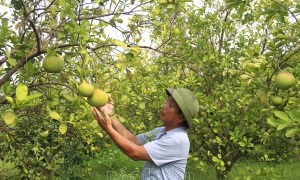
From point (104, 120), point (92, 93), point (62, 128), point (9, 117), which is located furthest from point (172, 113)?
point (9, 117)

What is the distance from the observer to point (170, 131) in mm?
2434

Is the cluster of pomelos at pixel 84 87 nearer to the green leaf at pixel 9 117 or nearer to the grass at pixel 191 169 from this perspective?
the green leaf at pixel 9 117

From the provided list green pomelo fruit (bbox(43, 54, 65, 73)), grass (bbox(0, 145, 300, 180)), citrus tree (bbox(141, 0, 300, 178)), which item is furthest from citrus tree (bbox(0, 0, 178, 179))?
grass (bbox(0, 145, 300, 180))

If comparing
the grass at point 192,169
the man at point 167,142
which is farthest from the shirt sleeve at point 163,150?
the grass at point 192,169

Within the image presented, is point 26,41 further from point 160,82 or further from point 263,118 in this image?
point 263,118

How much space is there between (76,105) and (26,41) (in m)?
0.61

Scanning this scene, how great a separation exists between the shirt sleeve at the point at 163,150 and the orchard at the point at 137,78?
0.23 meters

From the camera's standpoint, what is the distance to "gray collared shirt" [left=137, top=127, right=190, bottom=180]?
7.48ft

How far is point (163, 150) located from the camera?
2291 mm

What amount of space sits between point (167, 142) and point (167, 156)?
0.08m

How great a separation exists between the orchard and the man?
15cm

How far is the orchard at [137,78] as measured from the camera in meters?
1.86

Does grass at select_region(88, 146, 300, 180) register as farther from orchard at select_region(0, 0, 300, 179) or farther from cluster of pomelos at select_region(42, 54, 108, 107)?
cluster of pomelos at select_region(42, 54, 108, 107)

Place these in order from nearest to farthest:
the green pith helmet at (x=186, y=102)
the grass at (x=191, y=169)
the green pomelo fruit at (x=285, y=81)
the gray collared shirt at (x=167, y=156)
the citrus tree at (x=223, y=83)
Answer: the green pomelo fruit at (x=285, y=81) → the gray collared shirt at (x=167, y=156) → the green pith helmet at (x=186, y=102) → the citrus tree at (x=223, y=83) → the grass at (x=191, y=169)
